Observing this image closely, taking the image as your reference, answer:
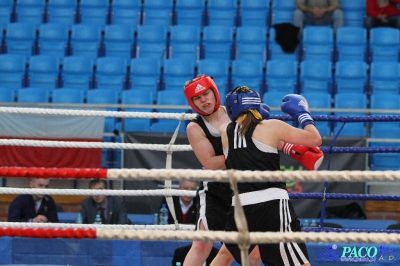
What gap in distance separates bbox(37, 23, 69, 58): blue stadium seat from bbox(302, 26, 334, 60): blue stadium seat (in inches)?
126

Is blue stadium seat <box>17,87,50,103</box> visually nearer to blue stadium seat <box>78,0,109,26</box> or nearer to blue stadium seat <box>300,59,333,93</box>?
blue stadium seat <box>78,0,109,26</box>

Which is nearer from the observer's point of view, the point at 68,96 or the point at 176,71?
the point at 68,96

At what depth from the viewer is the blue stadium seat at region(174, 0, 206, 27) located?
10.1 metres

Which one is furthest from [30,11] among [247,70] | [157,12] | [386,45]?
[386,45]

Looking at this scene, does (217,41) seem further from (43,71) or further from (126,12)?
(43,71)

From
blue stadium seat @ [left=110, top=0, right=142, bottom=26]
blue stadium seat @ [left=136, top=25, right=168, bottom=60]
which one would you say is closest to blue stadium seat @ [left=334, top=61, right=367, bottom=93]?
blue stadium seat @ [left=136, top=25, right=168, bottom=60]

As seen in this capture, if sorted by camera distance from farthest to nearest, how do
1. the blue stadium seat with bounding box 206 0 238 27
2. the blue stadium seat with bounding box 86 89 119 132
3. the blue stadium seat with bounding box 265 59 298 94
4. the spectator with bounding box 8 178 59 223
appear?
the blue stadium seat with bounding box 206 0 238 27 < the blue stadium seat with bounding box 265 59 298 94 < the blue stadium seat with bounding box 86 89 119 132 < the spectator with bounding box 8 178 59 223

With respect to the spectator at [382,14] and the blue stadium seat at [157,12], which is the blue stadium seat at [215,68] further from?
the spectator at [382,14]

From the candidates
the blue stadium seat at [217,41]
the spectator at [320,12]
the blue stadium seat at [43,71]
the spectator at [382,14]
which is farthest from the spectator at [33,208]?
the spectator at [382,14]

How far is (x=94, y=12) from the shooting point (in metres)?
10.2

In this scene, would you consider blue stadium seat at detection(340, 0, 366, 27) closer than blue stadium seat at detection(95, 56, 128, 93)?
No

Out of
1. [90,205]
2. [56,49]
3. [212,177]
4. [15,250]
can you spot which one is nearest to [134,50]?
[56,49]

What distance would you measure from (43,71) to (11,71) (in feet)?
1.35

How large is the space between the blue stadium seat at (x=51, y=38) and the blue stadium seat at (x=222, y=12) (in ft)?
6.55
